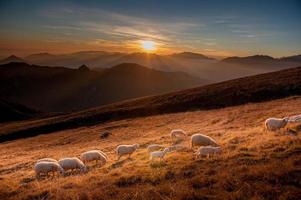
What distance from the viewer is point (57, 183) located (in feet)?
42.5

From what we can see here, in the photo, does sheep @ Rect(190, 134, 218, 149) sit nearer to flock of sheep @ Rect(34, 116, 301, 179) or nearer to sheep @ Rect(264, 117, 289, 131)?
flock of sheep @ Rect(34, 116, 301, 179)

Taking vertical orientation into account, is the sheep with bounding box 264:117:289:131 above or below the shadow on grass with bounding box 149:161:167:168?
above

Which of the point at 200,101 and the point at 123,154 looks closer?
the point at 123,154

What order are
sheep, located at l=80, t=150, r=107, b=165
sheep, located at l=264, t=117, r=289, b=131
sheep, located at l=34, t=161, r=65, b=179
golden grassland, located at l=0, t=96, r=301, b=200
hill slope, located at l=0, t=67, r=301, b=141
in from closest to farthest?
1. golden grassland, located at l=0, t=96, r=301, b=200
2. sheep, located at l=34, t=161, r=65, b=179
3. sheep, located at l=80, t=150, r=107, b=165
4. sheep, located at l=264, t=117, r=289, b=131
5. hill slope, located at l=0, t=67, r=301, b=141

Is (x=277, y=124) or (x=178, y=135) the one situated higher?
(x=277, y=124)

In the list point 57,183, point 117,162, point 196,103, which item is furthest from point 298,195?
point 196,103

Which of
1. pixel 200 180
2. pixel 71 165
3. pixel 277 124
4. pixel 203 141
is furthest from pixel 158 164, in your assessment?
pixel 277 124

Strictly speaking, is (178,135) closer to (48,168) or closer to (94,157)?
(94,157)

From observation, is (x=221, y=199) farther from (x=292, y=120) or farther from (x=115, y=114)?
(x=115, y=114)

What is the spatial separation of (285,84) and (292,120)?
35.4m

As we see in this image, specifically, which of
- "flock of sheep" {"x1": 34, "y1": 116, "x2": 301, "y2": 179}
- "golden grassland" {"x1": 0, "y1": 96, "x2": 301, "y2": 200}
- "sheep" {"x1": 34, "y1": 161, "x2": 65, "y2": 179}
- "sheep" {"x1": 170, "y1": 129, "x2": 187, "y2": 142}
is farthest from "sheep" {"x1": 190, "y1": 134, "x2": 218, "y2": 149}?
"sheep" {"x1": 34, "y1": 161, "x2": 65, "y2": 179}

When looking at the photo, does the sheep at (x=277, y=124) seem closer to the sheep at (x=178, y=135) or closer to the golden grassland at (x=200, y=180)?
the golden grassland at (x=200, y=180)

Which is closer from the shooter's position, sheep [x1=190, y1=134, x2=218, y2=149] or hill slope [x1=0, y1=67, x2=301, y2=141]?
sheep [x1=190, y1=134, x2=218, y2=149]

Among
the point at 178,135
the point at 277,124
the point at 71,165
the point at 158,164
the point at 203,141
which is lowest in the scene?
the point at 178,135
